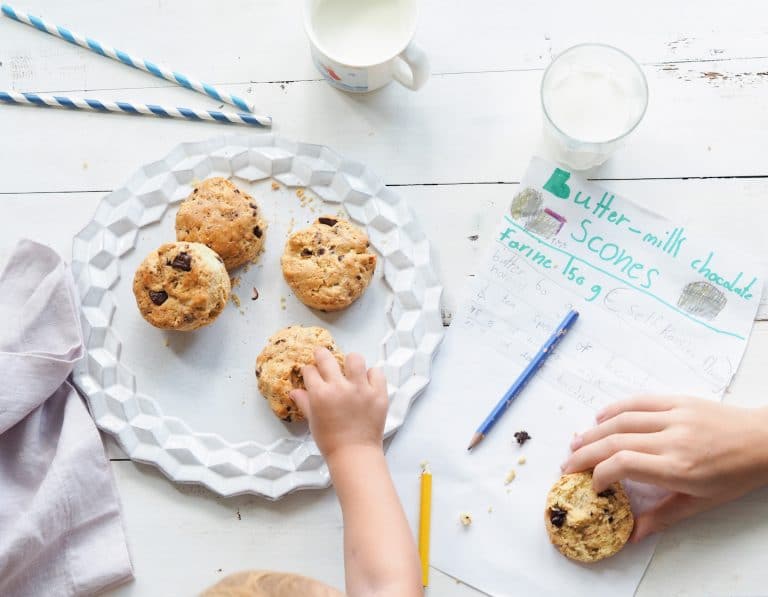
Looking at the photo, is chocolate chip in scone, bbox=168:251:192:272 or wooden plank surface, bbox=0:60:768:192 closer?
chocolate chip in scone, bbox=168:251:192:272

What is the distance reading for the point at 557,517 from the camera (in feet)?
3.12

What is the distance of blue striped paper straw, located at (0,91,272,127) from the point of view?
1.05m

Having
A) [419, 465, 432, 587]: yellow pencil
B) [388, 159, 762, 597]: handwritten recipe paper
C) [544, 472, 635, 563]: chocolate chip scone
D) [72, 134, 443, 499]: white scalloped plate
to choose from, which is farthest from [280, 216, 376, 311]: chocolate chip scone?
[544, 472, 635, 563]: chocolate chip scone

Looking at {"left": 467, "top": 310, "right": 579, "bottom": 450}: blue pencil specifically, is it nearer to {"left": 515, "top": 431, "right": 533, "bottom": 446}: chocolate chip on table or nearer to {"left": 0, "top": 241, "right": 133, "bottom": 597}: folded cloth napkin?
{"left": 515, "top": 431, "right": 533, "bottom": 446}: chocolate chip on table

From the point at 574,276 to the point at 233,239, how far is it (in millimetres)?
433

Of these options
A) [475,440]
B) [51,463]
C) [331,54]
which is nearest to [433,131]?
[331,54]

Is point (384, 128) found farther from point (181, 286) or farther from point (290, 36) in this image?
point (181, 286)

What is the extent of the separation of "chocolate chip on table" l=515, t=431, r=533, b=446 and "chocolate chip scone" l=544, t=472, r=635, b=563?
0.23ft

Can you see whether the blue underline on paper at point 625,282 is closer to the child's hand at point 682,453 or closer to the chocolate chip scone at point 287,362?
the child's hand at point 682,453

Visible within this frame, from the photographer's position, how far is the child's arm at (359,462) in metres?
0.90

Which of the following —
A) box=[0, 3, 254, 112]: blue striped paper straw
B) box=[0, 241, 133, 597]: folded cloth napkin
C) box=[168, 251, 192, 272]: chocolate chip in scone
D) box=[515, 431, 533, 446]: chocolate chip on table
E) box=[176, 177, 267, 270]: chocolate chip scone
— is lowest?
box=[0, 241, 133, 597]: folded cloth napkin

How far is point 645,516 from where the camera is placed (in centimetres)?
96

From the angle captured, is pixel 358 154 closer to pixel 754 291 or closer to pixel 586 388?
pixel 586 388

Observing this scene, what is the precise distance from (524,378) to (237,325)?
37 centimetres
